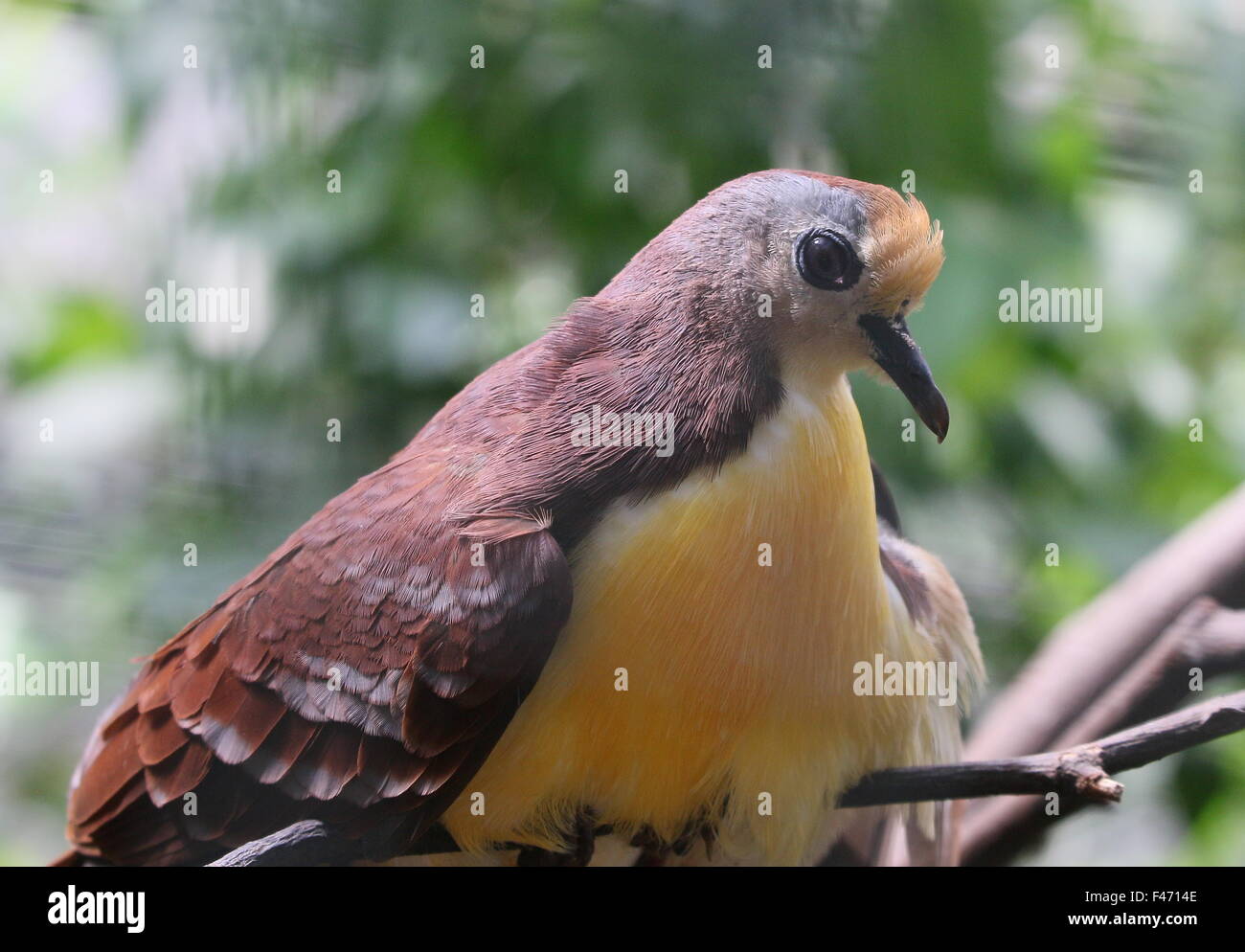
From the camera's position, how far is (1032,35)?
158 centimetres

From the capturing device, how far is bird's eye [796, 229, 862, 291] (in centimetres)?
82

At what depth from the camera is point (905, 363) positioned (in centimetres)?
83

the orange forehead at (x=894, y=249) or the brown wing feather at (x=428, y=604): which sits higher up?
the orange forehead at (x=894, y=249)

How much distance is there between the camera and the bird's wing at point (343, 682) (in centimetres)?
81

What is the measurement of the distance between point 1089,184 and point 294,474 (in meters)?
1.12

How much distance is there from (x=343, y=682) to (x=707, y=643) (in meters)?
0.27
